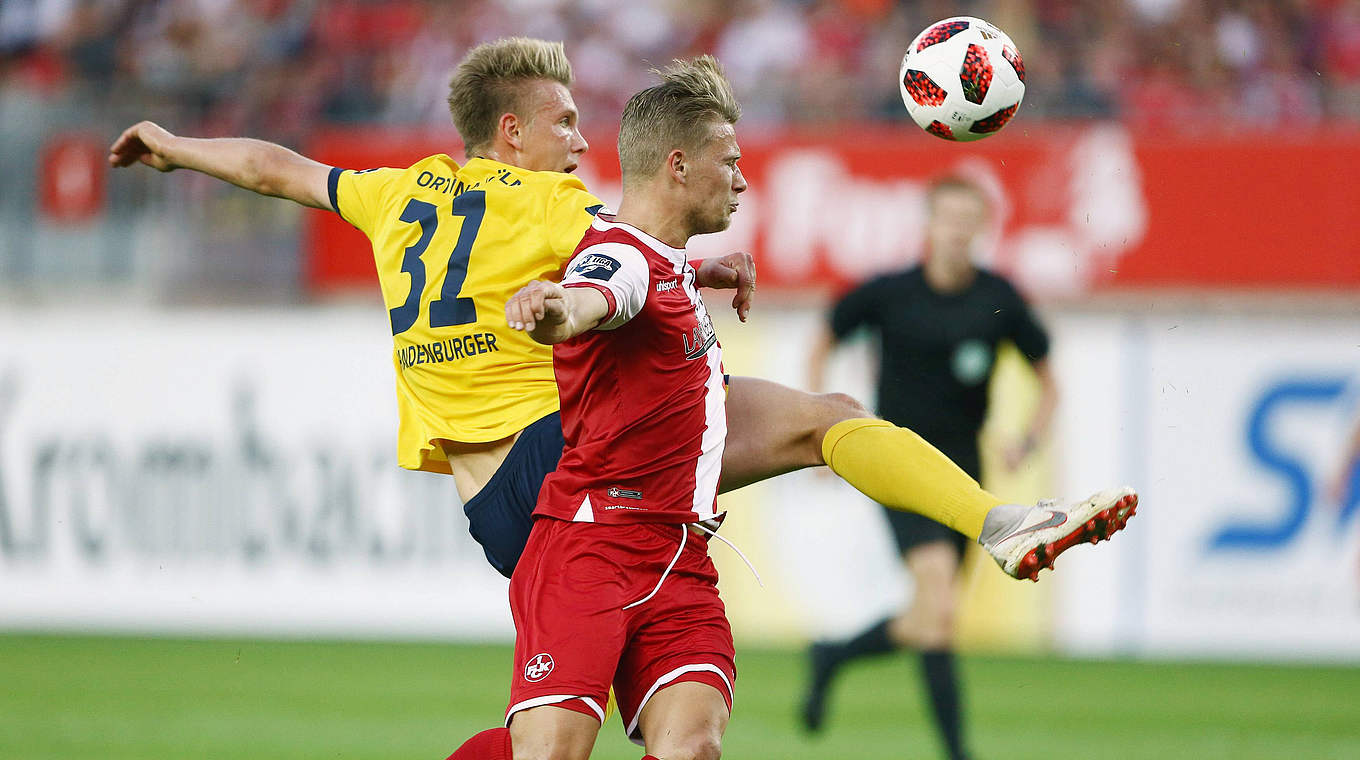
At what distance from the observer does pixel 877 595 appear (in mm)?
10414

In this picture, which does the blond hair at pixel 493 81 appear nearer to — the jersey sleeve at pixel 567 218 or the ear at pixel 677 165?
the jersey sleeve at pixel 567 218

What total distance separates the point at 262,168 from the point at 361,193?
1.36ft

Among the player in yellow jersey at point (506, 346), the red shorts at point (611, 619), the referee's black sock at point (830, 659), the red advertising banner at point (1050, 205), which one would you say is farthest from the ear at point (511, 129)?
the red advertising banner at point (1050, 205)

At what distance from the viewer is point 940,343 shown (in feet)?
25.5

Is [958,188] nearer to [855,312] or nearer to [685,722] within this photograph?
[855,312]

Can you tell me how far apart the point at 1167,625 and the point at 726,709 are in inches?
254

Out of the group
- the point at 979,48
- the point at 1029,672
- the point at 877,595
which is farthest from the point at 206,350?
the point at 979,48

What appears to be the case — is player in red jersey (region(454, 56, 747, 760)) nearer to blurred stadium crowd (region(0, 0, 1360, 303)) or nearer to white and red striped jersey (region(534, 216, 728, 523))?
white and red striped jersey (region(534, 216, 728, 523))

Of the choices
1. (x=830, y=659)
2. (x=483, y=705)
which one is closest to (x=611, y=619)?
(x=830, y=659)

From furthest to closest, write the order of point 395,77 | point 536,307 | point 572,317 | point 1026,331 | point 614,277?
point 395,77 → point 1026,331 → point 614,277 → point 572,317 → point 536,307

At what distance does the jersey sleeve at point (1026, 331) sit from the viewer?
7.77m

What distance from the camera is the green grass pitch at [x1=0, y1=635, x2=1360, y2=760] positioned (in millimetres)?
7684

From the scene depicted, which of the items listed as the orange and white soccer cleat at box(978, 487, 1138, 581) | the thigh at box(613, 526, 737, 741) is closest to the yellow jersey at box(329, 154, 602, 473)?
the thigh at box(613, 526, 737, 741)

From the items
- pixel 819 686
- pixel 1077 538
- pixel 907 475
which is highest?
pixel 907 475
